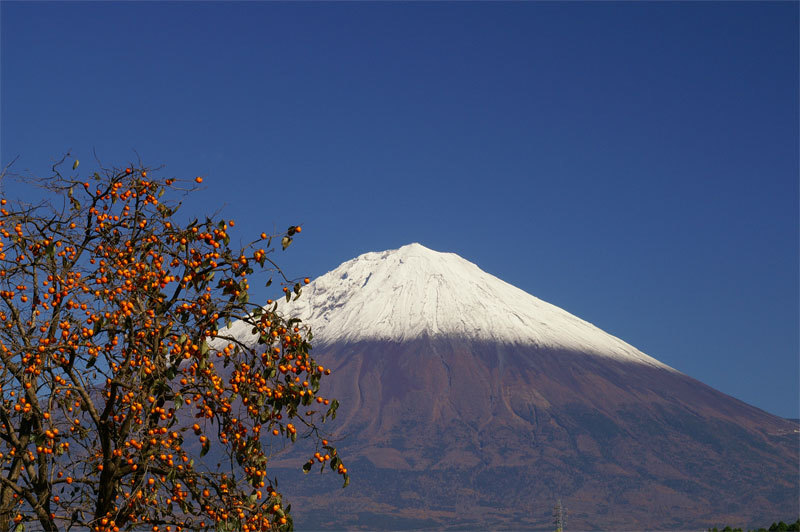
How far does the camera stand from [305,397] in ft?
42.0

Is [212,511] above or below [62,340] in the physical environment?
below

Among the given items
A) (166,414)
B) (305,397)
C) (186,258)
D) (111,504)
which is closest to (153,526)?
(111,504)

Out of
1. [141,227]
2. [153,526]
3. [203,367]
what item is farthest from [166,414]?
[141,227]

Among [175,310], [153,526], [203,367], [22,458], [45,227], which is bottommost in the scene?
[153,526]

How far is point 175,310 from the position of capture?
13055mm

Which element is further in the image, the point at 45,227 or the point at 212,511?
the point at 45,227

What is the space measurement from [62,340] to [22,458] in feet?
5.18

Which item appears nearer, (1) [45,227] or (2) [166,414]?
(2) [166,414]

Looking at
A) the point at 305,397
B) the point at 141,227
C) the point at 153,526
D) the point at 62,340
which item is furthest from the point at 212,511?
the point at 141,227

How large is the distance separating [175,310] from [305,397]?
1.94 meters

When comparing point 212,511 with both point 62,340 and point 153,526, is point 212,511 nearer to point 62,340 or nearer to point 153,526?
point 153,526

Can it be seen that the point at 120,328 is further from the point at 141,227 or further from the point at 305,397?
the point at 305,397

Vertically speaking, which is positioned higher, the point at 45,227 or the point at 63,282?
the point at 45,227

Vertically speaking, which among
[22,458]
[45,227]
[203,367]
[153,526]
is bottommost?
[153,526]
